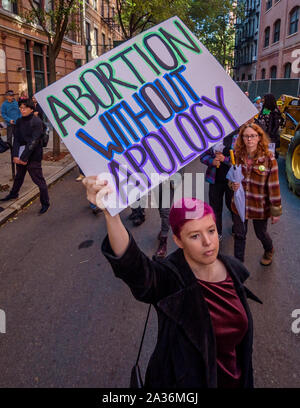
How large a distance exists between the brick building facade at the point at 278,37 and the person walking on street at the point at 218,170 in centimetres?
2356

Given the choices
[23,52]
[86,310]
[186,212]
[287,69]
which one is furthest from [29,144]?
[287,69]

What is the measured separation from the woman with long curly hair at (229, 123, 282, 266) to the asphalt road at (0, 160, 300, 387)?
0.70 m

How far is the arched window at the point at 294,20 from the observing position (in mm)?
24983

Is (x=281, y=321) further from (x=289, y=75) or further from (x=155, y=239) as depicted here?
(x=289, y=75)

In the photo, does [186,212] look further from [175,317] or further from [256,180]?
[256,180]

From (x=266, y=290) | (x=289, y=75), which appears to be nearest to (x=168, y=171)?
(x=266, y=290)

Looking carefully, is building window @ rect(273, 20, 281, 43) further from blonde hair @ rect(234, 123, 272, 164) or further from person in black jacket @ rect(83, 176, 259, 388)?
person in black jacket @ rect(83, 176, 259, 388)

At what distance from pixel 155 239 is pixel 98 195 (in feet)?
12.4

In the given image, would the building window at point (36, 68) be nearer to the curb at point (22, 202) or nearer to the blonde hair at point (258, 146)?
the curb at point (22, 202)

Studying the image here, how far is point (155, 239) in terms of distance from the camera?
17.2 feet

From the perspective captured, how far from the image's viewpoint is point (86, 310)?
3488 mm

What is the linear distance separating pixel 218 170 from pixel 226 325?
320 centimetres

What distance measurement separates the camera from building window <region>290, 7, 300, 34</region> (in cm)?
2500

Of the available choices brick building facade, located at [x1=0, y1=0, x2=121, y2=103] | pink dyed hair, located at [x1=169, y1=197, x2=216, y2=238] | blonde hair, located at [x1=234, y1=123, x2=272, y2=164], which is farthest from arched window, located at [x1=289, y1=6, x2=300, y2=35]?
pink dyed hair, located at [x1=169, y1=197, x2=216, y2=238]
